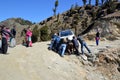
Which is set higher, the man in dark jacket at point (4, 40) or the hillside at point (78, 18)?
the hillside at point (78, 18)

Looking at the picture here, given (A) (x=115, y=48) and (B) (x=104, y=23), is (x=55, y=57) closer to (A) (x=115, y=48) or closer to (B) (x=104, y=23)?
(A) (x=115, y=48)

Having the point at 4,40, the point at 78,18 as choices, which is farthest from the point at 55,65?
the point at 78,18

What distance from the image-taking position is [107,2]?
3634 inches

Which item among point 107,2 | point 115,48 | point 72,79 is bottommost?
point 72,79

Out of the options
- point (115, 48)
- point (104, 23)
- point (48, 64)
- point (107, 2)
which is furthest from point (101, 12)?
point (48, 64)

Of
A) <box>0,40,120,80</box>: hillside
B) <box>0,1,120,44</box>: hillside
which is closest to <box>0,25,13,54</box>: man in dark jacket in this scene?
<box>0,40,120,80</box>: hillside

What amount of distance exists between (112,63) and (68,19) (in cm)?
7261

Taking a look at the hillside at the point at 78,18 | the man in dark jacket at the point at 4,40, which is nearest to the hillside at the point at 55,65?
the man in dark jacket at the point at 4,40

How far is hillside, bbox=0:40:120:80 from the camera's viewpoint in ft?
60.4

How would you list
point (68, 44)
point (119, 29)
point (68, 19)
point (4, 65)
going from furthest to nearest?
point (68, 19) < point (119, 29) < point (68, 44) < point (4, 65)

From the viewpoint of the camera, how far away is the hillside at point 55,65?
60.4ft

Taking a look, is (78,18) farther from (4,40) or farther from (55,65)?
(4,40)

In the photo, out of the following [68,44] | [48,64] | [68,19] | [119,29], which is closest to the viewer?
[48,64]

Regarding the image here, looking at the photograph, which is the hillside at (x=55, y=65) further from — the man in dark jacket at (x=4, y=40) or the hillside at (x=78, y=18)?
the hillside at (x=78, y=18)
